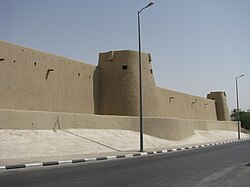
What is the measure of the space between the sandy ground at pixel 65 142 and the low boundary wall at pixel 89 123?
1.21 feet

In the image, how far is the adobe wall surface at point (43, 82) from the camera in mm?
22609

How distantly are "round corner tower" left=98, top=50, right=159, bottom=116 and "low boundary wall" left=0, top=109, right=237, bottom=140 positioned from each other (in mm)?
3046

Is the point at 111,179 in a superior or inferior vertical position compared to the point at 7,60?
inferior

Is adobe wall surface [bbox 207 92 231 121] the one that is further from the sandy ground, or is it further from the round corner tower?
the sandy ground

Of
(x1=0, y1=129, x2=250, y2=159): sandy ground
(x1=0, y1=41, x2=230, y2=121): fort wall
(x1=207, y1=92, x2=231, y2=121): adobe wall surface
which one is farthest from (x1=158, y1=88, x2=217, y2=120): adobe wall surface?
(x1=0, y1=129, x2=250, y2=159): sandy ground

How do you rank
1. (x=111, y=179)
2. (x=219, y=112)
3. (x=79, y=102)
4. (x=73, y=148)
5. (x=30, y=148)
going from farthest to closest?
(x=219, y=112) < (x=79, y=102) < (x=73, y=148) < (x=30, y=148) < (x=111, y=179)

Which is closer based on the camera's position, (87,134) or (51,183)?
(51,183)

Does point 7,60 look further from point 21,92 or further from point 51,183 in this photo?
point 51,183

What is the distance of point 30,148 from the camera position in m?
16.7

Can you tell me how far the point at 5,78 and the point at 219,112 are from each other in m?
48.3

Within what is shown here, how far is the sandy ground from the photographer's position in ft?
53.1

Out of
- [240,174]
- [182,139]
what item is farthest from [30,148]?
[182,139]

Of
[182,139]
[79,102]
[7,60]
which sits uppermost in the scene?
[7,60]

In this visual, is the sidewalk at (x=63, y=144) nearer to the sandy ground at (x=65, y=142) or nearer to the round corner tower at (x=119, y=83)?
the sandy ground at (x=65, y=142)
